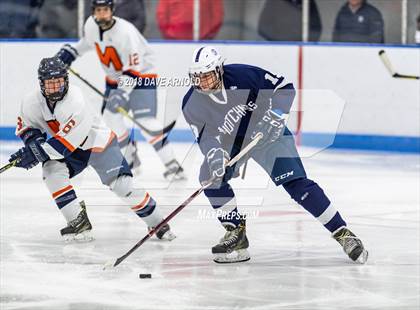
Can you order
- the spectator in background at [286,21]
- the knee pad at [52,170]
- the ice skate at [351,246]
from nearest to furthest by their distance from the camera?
1. the ice skate at [351,246]
2. the knee pad at [52,170]
3. the spectator in background at [286,21]

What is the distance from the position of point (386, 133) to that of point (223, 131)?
348 cm

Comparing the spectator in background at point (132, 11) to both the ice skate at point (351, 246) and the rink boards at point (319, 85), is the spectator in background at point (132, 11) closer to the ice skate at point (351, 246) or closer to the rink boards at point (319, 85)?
the rink boards at point (319, 85)

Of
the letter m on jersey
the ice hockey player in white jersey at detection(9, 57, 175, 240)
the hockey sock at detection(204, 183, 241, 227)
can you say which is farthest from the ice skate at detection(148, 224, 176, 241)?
the letter m on jersey

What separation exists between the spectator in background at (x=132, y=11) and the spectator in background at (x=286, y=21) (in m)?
0.92

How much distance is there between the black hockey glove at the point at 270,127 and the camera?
14.1ft

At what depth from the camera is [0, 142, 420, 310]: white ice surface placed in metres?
3.86

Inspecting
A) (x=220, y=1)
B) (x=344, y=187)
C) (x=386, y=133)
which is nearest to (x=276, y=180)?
(x=344, y=187)

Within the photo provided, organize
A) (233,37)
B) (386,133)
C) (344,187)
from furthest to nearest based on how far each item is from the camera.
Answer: (233,37) < (386,133) < (344,187)

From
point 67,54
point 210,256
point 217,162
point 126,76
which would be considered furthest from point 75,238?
point 67,54

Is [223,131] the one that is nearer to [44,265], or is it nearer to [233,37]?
[44,265]

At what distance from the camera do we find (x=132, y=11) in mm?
8172

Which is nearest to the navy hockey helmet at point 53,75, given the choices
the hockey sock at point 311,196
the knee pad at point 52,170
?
the knee pad at point 52,170

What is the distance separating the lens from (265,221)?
5.34 meters

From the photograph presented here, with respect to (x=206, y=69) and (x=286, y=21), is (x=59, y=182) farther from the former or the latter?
(x=286, y=21)
